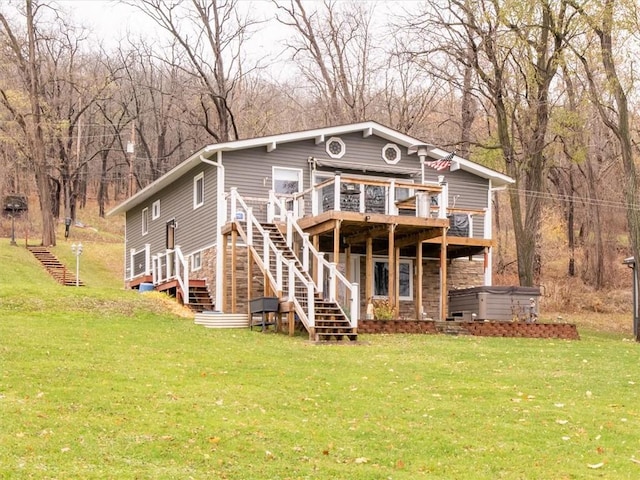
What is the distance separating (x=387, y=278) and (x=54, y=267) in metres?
17.1

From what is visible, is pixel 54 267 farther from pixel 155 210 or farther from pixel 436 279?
pixel 436 279

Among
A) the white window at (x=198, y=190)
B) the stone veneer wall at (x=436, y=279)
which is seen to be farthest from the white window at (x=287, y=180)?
the stone veneer wall at (x=436, y=279)

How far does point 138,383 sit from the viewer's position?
12008 mm

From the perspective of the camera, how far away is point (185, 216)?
91.4ft

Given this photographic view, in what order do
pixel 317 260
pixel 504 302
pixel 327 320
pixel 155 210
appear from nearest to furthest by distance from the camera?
1. pixel 327 320
2. pixel 317 260
3. pixel 504 302
4. pixel 155 210

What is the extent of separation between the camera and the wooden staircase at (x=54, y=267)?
34844mm

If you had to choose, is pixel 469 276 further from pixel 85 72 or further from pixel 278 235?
pixel 85 72

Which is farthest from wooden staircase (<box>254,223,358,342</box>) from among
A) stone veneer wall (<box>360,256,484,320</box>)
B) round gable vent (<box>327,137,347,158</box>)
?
stone veneer wall (<box>360,256,484,320</box>)

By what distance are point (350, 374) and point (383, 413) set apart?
9.34 feet

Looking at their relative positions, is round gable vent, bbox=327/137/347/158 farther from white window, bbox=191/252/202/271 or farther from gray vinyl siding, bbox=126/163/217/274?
white window, bbox=191/252/202/271

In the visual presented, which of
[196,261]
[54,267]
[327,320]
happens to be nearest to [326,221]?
[327,320]

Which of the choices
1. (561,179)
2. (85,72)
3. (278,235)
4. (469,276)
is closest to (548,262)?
(561,179)

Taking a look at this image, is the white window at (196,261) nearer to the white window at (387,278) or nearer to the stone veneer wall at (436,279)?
the stone veneer wall at (436,279)

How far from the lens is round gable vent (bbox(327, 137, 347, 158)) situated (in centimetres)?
2622
